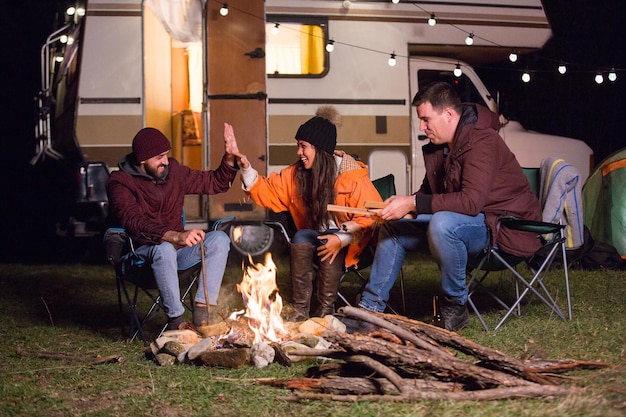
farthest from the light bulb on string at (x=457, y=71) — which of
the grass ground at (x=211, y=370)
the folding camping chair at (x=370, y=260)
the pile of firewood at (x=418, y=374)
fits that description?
the pile of firewood at (x=418, y=374)

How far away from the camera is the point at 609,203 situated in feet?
23.4

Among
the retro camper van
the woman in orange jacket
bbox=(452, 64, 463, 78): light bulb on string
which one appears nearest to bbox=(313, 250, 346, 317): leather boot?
the woman in orange jacket

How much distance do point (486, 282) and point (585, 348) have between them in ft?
7.76

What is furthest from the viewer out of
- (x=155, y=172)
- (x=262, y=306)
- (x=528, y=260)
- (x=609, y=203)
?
(x=609, y=203)

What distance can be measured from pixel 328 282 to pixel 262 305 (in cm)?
53

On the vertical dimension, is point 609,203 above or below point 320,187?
below

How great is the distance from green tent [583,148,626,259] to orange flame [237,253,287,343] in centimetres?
381

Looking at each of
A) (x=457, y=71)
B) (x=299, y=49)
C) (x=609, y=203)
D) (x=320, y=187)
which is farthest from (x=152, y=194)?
(x=609, y=203)

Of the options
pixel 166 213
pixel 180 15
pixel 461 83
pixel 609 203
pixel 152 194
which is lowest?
pixel 609 203

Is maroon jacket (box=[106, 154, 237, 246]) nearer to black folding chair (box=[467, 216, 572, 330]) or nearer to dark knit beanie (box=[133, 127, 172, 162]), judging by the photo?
dark knit beanie (box=[133, 127, 172, 162])

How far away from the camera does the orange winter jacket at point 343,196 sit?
4.51 metres

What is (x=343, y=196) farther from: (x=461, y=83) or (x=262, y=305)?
(x=461, y=83)

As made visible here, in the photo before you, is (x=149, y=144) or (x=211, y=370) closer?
(x=211, y=370)

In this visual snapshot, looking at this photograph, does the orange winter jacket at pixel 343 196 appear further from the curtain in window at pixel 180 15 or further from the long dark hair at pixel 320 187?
the curtain in window at pixel 180 15
